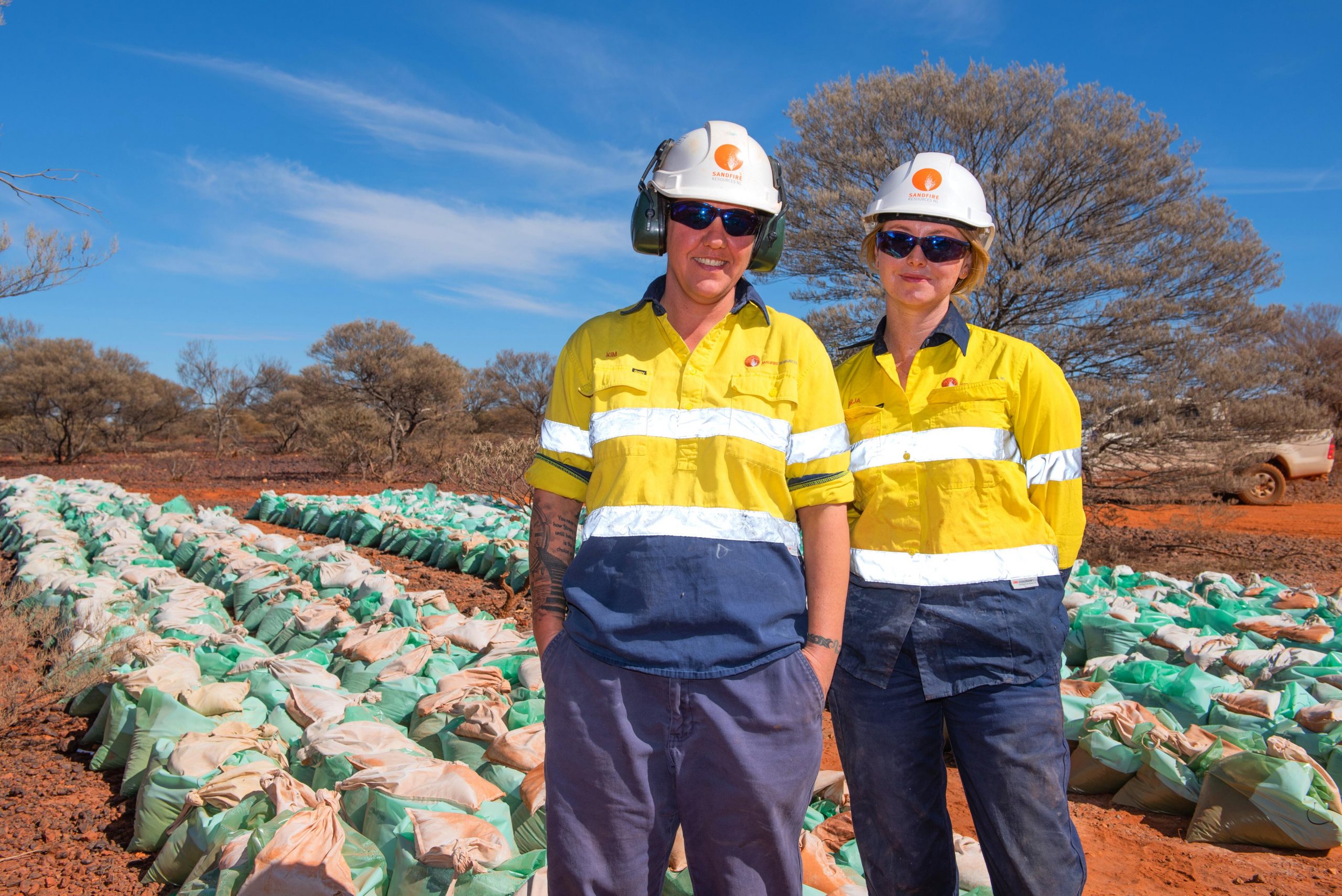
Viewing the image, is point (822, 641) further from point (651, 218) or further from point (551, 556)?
point (651, 218)

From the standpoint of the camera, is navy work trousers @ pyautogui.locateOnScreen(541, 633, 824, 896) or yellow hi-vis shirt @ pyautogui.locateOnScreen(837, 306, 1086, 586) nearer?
navy work trousers @ pyautogui.locateOnScreen(541, 633, 824, 896)

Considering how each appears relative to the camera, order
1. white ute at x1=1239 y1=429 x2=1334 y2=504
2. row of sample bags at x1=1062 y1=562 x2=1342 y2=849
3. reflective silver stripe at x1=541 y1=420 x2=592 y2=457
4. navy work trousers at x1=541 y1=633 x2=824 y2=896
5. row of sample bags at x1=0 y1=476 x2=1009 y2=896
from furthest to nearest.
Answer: white ute at x1=1239 y1=429 x2=1334 y2=504 < row of sample bags at x1=1062 y1=562 x2=1342 y2=849 < row of sample bags at x1=0 y1=476 x2=1009 y2=896 < reflective silver stripe at x1=541 y1=420 x2=592 y2=457 < navy work trousers at x1=541 y1=633 x2=824 y2=896

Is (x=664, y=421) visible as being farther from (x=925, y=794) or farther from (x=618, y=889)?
(x=925, y=794)

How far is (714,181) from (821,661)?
0.92m

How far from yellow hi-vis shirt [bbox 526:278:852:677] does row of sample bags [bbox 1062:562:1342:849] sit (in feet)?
7.73

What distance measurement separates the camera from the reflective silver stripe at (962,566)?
71.8 inches

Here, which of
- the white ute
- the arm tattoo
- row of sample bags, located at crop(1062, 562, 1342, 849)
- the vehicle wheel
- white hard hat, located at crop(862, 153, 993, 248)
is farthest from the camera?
the white ute

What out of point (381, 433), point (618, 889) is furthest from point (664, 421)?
point (381, 433)

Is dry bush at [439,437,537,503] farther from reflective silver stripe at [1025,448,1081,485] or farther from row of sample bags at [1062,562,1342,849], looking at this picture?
reflective silver stripe at [1025,448,1081,485]

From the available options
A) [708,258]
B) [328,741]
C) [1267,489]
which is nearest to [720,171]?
[708,258]

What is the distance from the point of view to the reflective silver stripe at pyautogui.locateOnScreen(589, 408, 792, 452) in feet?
5.02

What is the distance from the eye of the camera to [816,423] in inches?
62.2

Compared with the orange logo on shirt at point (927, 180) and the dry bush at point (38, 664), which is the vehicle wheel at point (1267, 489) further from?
the dry bush at point (38, 664)

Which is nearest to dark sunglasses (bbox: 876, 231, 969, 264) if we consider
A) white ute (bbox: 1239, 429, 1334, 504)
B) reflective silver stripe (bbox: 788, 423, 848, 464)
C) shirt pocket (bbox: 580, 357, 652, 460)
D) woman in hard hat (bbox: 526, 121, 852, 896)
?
woman in hard hat (bbox: 526, 121, 852, 896)
